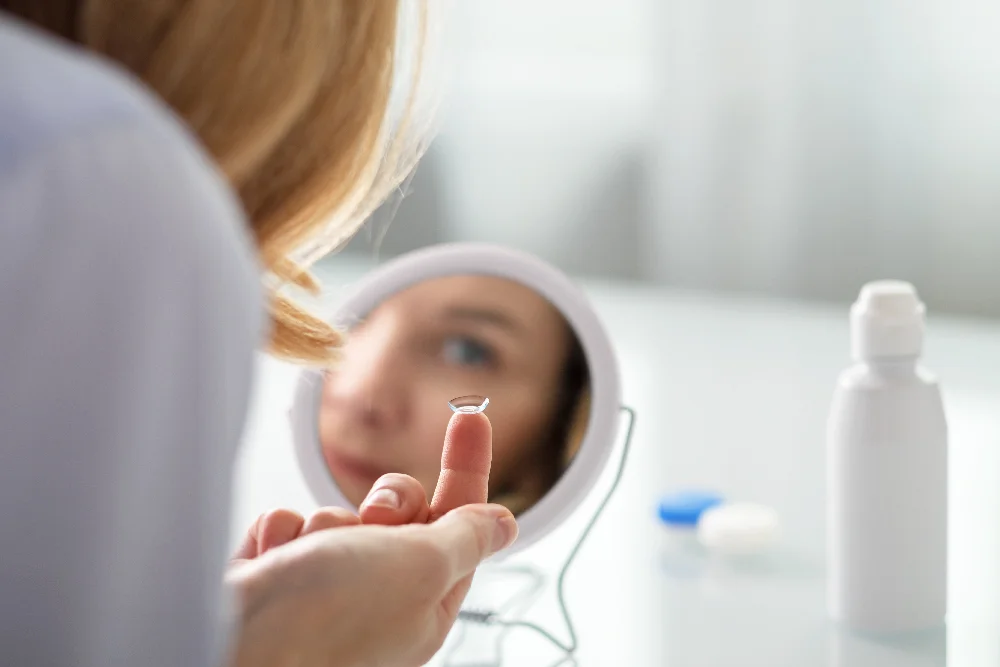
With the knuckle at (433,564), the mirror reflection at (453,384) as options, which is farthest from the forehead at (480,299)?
the knuckle at (433,564)

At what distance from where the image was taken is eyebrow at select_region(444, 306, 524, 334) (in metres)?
0.75

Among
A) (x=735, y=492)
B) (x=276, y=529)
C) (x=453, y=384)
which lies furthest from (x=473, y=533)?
(x=735, y=492)

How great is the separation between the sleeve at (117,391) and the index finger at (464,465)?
242 millimetres

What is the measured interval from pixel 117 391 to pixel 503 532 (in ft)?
0.83

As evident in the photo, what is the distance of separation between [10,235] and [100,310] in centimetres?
3

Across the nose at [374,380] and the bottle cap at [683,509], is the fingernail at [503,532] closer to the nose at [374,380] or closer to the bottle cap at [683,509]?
the nose at [374,380]

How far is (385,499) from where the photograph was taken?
21.9 inches

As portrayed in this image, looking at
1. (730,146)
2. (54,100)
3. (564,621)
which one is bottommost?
(564,621)

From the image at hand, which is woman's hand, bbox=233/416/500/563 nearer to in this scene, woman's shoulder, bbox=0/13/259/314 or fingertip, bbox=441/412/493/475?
fingertip, bbox=441/412/493/475

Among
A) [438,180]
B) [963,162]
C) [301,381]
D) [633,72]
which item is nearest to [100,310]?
[301,381]

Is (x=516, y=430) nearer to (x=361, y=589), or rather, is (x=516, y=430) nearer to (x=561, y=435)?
(x=561, y=435)

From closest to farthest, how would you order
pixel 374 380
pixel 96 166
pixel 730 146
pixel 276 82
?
pixel 96 166 < pixel 276 82 < pixel 374 380 < pixel 730 146

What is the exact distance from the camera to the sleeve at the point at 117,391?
0.96 feet

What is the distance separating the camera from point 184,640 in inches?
13.2
